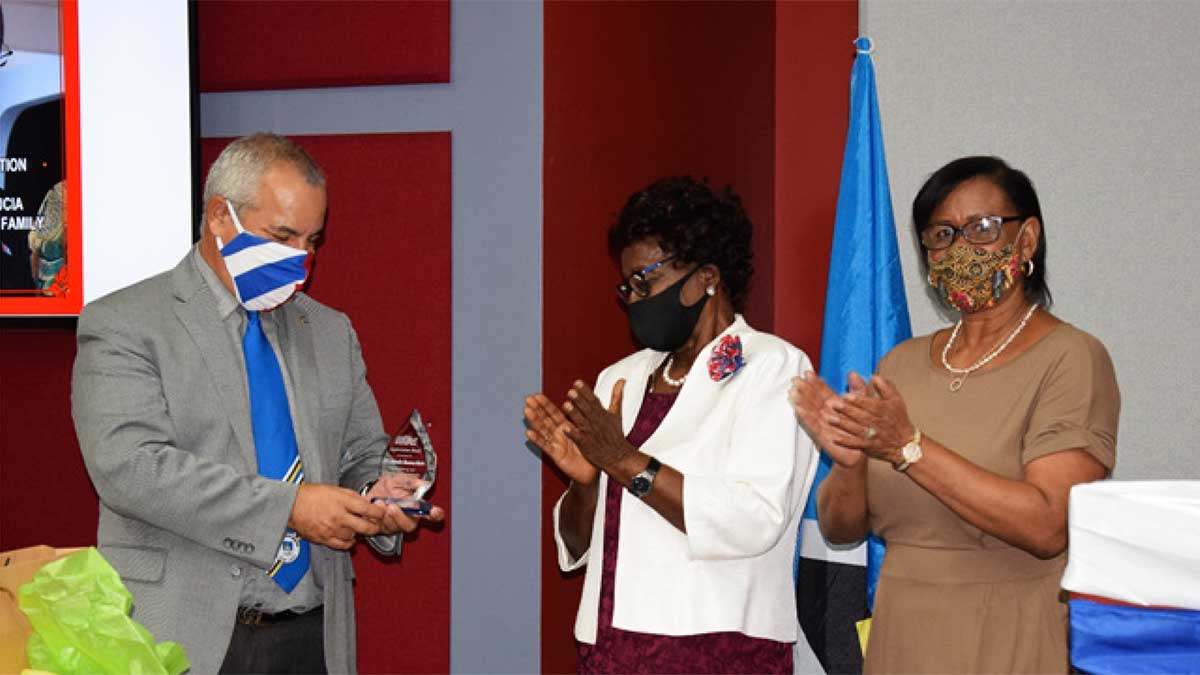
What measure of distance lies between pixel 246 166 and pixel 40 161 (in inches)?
42.7

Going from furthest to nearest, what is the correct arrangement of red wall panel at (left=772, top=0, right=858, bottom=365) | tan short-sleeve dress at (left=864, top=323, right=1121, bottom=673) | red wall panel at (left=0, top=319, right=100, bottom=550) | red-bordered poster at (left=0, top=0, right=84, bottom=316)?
red wall panel at (left=772, top=0, right=858, bottom=365) < red wall panel at (left=0, top=319, right=100, bottom=550) < red-bordered poster at (left=0, top=0, right=84, bottom=316) < tan short-sleeve dress at (left=864, top=323, right=1121, bottom=673)

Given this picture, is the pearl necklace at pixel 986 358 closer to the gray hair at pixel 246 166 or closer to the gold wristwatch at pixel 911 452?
the gold wristwatch at pixel 911 452

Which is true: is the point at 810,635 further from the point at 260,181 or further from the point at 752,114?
the point at 752,114

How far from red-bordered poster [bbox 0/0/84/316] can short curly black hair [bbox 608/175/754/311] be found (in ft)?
5.08

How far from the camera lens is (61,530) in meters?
3.67

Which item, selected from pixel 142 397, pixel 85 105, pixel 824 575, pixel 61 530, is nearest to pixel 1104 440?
pixel 824 575

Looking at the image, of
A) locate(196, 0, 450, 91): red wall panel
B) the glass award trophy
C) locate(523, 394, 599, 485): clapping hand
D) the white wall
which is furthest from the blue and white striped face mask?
the white wall

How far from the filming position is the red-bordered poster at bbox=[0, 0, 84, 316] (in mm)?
3277

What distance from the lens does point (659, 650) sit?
2.63m

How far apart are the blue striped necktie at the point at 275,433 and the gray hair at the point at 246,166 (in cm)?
29

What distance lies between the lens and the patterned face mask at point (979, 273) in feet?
7.59

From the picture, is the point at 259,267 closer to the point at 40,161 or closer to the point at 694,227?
the point at 694,227

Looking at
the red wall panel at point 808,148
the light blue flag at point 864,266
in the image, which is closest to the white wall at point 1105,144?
the light blue flag at point 864,266

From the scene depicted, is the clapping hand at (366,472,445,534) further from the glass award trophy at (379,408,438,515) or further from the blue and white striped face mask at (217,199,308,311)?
the blue and white striped face mask at (217,199,308,311)
